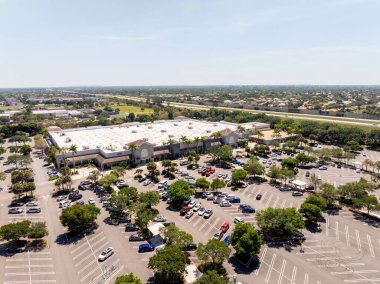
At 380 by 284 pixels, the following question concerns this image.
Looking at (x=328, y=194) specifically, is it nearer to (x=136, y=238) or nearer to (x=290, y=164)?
(x=290, y=164)

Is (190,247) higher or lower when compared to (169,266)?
lower

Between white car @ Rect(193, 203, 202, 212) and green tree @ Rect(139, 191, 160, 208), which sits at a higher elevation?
green tree @ Rect(139, 191, 160, 208)

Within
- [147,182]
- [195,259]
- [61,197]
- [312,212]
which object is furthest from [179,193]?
[61,197]

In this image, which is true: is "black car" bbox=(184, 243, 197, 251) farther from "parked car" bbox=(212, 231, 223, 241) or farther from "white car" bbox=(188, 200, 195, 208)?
"white car" bbox=(188, 200, 195, 208)

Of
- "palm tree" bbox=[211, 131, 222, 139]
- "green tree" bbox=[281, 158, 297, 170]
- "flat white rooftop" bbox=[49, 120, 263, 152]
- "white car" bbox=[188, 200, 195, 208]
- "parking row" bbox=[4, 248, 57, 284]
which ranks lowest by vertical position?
"parking row" bbox=[4, 248, 57, 284]

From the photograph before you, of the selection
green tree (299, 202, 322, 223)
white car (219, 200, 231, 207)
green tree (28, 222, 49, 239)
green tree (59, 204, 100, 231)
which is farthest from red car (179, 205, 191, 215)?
green tree (28, 222, 49, 239)

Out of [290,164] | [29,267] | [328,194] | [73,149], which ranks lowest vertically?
[29,267]

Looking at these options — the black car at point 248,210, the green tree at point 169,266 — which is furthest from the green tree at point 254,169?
the green tree at point 169,266
